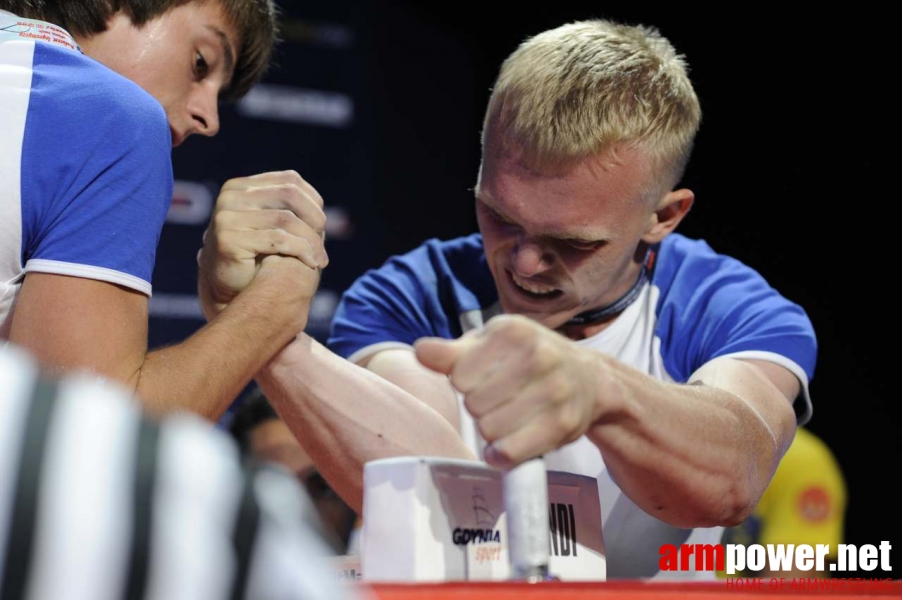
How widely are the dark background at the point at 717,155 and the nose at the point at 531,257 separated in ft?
4.95

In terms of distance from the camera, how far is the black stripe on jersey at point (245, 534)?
44cm

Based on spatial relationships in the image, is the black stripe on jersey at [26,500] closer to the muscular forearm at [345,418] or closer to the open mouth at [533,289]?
the muscular forearm at [345,418]

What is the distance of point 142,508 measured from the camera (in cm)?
44

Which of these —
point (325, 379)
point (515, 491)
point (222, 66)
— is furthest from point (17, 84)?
point (515, 491)

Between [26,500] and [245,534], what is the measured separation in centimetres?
9

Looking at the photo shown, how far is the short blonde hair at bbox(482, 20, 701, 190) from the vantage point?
143 centimetres

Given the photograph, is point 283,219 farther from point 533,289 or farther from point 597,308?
point 597,308

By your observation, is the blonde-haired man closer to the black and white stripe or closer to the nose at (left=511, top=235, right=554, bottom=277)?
the nose at (left=511, top=235, right=554, bottom=277)

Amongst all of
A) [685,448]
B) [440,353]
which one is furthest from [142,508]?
[685,448]

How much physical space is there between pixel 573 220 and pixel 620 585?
779 mm

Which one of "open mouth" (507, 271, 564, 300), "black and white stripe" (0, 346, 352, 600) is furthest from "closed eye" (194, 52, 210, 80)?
"black and white stripe" (0, 346, 352, 600)

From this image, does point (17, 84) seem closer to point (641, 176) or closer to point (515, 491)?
point (515, 491)

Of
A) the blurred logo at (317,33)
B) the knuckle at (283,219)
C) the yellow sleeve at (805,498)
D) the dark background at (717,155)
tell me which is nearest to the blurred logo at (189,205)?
the dark background at (717,155)

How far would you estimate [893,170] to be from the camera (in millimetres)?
2746
